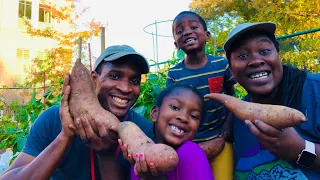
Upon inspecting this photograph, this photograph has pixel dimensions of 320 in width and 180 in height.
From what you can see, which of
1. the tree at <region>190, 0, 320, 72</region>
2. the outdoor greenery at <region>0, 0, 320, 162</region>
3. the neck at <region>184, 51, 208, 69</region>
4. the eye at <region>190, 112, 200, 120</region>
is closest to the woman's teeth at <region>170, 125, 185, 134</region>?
the eye at <region>190, 112, 200, 120</region>

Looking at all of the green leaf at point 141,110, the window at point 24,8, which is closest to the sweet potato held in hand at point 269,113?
the green leaf at point 141,110

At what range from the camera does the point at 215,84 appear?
7.18 feet

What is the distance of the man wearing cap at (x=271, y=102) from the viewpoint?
4.28ft

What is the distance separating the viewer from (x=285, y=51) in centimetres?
528

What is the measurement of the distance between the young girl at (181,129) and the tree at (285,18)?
1.25 m

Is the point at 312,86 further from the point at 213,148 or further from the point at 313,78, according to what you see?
the point at 213,148

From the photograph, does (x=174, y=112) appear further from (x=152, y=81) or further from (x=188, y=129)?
(x=152, y=81)

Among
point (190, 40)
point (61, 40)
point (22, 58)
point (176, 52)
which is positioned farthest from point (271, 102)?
point (22, 58)

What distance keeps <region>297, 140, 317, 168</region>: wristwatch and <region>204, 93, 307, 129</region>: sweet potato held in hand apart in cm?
18

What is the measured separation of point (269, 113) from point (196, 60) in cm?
115

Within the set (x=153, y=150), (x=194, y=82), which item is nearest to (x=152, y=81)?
(x=194, y=82)

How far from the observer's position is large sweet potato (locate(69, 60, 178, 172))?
1.20 meters

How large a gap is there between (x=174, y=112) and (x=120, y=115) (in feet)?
0.98

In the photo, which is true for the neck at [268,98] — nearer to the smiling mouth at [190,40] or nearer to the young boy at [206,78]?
the young boy at [206,78]
